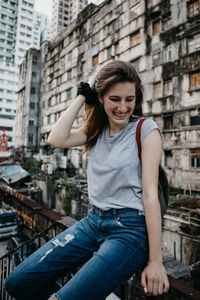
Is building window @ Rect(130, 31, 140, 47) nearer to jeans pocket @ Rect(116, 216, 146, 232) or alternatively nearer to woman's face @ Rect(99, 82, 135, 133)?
woman's face @ Rect(99, 82, 135, 133)

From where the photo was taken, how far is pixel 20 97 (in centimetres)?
4625

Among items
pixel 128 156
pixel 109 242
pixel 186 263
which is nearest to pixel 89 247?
pixel 109 242

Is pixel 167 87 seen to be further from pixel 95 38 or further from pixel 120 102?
pixel 120 102

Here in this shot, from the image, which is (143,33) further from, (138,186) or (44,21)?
(44,21)

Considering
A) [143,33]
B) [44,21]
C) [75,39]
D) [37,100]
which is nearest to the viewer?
[143,33]

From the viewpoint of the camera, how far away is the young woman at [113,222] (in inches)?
54.1

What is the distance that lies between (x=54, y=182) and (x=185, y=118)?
15.4 m

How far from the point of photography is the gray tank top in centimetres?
166

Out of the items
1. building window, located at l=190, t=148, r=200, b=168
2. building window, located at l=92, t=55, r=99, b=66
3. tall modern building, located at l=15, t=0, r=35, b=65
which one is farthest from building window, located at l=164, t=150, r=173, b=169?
tall modern building, located at l=15, t=0, r=35, b=65

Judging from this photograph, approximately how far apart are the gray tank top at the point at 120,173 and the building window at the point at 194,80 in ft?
52.1

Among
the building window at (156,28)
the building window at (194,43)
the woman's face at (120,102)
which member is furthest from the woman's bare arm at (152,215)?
the building window at (156,28)

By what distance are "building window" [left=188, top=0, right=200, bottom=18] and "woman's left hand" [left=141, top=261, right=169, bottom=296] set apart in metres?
19.4

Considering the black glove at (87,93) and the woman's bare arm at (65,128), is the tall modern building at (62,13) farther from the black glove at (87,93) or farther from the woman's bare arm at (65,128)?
the woman's bare arm at (65,128)

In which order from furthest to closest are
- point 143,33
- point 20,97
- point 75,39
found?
point 20,97
point 75,39
point 143,33
